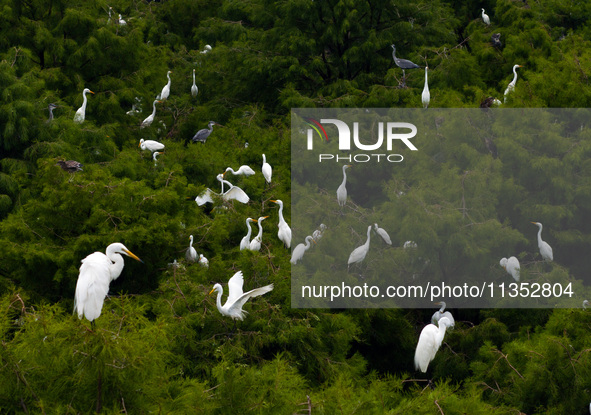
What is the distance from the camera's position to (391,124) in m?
9.97

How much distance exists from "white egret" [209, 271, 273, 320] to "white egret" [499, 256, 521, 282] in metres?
2.89

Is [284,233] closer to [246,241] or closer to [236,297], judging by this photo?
[246,241]

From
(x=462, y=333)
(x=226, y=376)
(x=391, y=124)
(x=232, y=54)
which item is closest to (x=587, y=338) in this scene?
(x=462, y=333)

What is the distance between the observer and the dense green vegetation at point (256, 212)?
458cm

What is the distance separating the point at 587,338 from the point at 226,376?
342 centimetres

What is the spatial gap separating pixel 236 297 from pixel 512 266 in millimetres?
3118

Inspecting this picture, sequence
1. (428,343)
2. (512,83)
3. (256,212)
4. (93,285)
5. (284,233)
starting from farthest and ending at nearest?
1. (512,83)
2. (256,212)
3. (284,233)
4. (428,343)
5. (93,285)

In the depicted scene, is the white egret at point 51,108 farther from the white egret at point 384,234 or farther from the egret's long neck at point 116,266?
the egret's long neck at point 116,266

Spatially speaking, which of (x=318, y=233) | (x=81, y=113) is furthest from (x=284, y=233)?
(x=81, y=113)

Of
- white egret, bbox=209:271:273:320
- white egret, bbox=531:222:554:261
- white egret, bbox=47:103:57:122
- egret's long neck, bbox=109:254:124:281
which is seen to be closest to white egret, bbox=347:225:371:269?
white egret, bbox=209:271:273:320

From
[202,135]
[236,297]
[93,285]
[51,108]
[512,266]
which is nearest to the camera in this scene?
[93,285]

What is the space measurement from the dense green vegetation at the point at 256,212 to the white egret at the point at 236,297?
0.27 meters

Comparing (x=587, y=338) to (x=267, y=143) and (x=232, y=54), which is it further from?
(x=232, y=54)

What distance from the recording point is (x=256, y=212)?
9.55 metres
